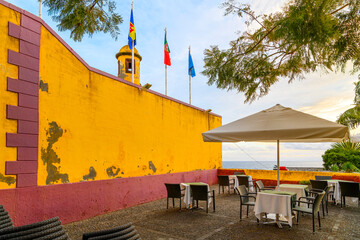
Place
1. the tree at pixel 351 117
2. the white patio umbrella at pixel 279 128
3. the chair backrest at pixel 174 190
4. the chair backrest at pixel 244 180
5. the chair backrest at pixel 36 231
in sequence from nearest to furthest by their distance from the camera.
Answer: the chair backrest at pixel 36 231 < the white patio umbrella at pixel 279 128 < the chair backrest at pixel 174 190 < the chair backrest at pixel 244 180 < the tree at pixel 351 117

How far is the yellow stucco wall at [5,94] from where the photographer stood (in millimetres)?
4344

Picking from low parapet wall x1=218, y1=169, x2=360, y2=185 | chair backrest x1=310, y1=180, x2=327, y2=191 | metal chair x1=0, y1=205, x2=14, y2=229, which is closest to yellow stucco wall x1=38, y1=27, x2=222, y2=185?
metal chair x1=0, y1=205, x2=14, y2=229

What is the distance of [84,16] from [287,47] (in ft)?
13.0

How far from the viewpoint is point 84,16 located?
458cm

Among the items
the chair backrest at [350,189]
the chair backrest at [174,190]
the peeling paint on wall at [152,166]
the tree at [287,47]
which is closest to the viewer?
the tree at [287,47]

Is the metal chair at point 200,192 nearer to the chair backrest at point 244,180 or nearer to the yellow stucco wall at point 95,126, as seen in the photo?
the yellow stucco wall at point 95,126

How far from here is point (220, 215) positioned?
19.3 ft

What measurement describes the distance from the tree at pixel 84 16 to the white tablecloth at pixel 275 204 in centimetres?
439

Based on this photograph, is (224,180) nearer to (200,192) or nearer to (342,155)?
(200,192)

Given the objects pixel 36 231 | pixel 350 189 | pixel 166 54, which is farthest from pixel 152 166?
pixel 36 231

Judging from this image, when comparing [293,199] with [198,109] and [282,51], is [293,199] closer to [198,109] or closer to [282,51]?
[282,51]

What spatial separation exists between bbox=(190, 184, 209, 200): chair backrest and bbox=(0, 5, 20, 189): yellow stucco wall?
378 cm

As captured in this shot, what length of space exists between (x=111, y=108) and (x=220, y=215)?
3.99m

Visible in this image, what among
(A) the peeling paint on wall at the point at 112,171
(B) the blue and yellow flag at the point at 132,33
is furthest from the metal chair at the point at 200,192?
(B) the blue and yellow flag at the point at 132,33
